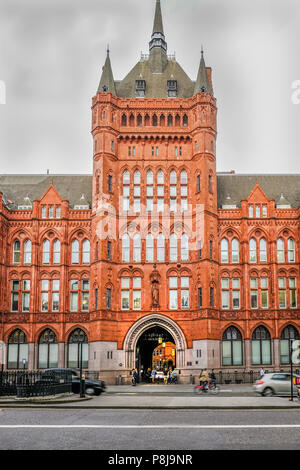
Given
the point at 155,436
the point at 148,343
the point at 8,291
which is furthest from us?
the point at 148,343

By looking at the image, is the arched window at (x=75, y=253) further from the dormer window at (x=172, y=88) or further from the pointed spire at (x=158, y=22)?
the pointed spire at (x=158, y=22)

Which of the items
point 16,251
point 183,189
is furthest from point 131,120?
point 16,251

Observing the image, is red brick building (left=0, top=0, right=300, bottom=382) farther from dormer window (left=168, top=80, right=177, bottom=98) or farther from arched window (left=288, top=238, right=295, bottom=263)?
dormer window (left=168, top=80, right=177, bottom=98)

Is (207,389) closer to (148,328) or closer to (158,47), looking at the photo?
(148,328)

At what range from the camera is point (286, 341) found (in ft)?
178

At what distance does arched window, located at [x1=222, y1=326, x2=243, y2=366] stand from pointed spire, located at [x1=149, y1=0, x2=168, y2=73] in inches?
1101

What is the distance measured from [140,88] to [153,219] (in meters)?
13.8

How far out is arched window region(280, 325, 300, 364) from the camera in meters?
54.0

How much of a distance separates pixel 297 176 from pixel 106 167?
2162 cm

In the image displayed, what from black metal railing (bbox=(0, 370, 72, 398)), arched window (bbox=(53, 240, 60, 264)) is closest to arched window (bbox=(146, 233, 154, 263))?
arched window (bbox=(53, 240, 60, 264))
